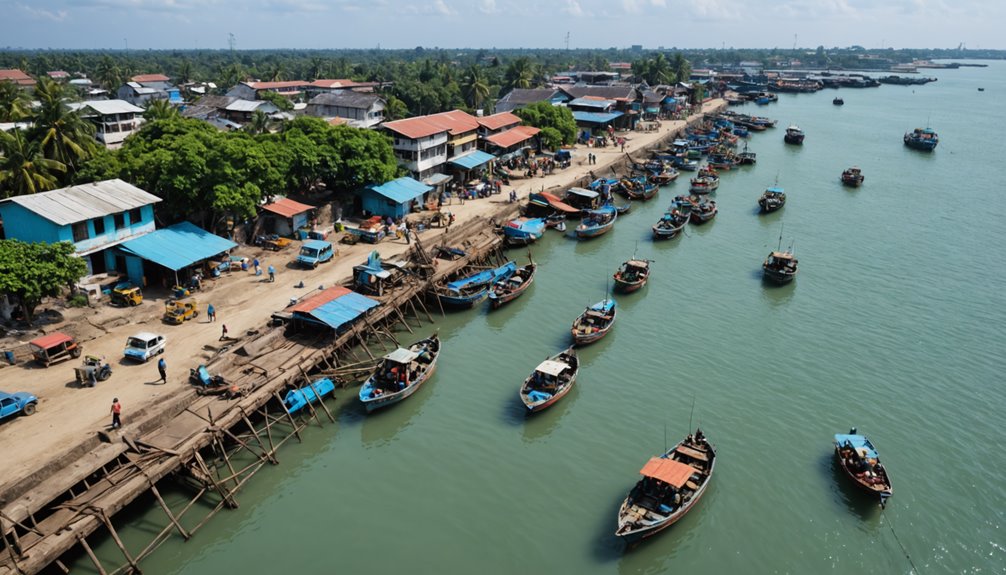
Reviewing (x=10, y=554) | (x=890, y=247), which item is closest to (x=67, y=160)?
(x=10, y=554)

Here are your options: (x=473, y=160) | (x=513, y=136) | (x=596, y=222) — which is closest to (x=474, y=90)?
(x=513, y=136)

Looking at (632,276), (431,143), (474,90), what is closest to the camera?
(632,276)

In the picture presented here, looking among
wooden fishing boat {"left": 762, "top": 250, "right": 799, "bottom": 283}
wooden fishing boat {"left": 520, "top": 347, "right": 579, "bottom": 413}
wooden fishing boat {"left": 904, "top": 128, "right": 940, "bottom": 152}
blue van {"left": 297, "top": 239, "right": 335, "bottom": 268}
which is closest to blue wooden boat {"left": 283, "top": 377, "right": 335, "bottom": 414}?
wooden fishing boat {"left": 520, "top": 347, "right": 579, "bottom": 413}

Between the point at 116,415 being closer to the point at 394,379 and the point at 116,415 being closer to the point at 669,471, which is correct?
the point at 394,379

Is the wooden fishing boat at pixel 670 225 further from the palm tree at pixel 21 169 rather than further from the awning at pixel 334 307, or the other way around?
the palm tree at pixel 21 169

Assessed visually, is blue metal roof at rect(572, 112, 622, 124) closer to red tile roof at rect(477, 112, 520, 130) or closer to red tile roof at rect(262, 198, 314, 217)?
red tile roof at rect(477, 112, 520, 130)

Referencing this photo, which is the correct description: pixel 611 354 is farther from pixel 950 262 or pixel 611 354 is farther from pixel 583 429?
pixel 950 262
